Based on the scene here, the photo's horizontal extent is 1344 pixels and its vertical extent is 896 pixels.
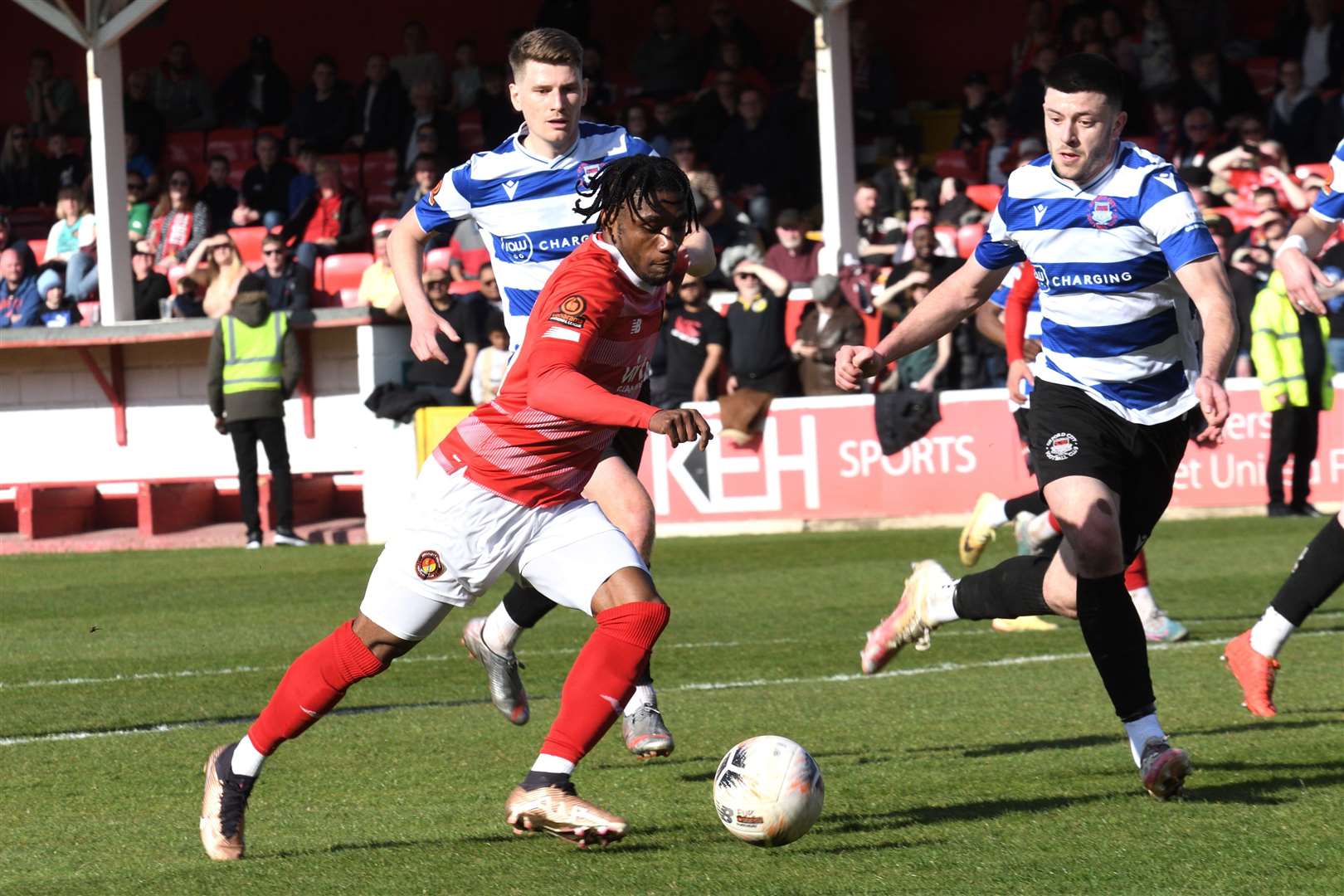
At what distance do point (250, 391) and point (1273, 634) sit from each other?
1045 centimetres

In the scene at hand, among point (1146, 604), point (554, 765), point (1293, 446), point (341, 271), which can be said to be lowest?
point (1146, 604)

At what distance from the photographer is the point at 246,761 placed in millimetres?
4730

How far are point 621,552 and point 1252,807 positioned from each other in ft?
5.63

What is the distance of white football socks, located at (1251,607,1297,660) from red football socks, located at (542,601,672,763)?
2.40 m

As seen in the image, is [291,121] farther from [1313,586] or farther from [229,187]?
[1313,586]

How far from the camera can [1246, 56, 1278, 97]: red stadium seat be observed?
19.2m

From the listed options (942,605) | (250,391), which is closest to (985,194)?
(250,391)

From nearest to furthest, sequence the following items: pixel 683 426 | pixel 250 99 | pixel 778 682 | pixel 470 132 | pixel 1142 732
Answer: pixel 683 426
pixel 1142 732
pixel 778 682
pixel 470 132
pixel 250 99

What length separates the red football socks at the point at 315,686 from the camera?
4.72 metres

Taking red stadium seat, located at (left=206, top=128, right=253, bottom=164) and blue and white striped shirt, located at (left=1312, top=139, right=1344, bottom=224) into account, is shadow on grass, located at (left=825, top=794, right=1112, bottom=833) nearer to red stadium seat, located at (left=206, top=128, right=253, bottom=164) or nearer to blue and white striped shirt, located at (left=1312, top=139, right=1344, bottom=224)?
blue and white striped shirt, located at (left=1312, top=139, right=1344, bottom=224)

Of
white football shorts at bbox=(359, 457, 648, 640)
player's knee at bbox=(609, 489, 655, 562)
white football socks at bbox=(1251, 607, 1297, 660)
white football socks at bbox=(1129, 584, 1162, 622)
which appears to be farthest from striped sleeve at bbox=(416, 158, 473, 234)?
white football socks at bbox=(1129, 584, 1162, 622)

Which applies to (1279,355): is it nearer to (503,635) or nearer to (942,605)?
(942,605)

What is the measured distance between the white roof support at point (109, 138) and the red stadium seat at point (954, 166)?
764cm

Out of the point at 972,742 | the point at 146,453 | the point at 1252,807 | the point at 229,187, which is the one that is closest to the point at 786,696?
the point at 972,742
